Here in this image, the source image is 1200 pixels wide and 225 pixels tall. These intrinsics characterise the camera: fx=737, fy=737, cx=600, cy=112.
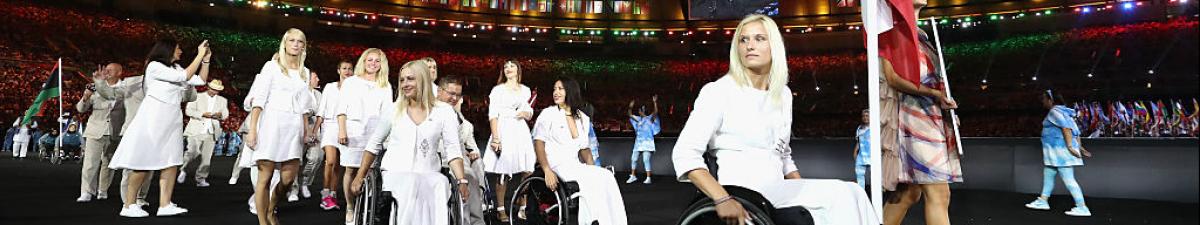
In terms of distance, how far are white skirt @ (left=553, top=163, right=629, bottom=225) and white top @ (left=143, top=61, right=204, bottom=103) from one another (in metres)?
2.50

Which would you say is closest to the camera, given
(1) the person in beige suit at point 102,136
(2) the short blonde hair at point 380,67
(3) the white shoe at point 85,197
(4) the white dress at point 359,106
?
(2) the short blonde hair at point 380,67

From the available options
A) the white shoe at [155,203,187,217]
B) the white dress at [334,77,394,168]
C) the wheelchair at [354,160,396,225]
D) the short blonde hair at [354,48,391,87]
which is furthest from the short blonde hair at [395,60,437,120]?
the white shoe at [155,203,187,217]

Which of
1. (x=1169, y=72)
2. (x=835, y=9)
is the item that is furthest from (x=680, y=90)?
(x=1169, y=72)

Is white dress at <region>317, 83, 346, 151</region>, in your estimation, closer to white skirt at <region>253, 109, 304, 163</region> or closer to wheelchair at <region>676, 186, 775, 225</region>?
white skirt at <region>253, 109, 304, 163</region>

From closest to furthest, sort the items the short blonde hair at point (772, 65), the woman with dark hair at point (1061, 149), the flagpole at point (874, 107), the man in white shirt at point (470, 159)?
the short blonde hair at point (772, 65), the flagpole at point (874, 107), the man in white shirt at point (470, 159), the woman with dark hair at point (1061, 149)

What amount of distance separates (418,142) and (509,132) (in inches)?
68.0

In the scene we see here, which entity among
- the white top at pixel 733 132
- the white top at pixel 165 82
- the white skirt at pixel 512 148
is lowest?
the white skirt at pixel 512 148

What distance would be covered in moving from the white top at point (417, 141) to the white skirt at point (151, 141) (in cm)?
179

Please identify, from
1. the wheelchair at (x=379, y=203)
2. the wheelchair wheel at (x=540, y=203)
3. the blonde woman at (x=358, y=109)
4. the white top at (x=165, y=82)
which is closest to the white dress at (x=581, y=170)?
the wheelchair wheel at (x=540, y=203)

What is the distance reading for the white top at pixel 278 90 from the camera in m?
3.85

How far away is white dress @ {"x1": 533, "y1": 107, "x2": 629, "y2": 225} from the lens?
3443mm

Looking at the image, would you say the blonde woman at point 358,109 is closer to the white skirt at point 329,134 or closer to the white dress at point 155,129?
the white skirt at point 329,134

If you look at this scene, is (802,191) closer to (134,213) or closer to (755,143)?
(755,143)

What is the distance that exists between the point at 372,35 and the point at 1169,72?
19128 millimetres
